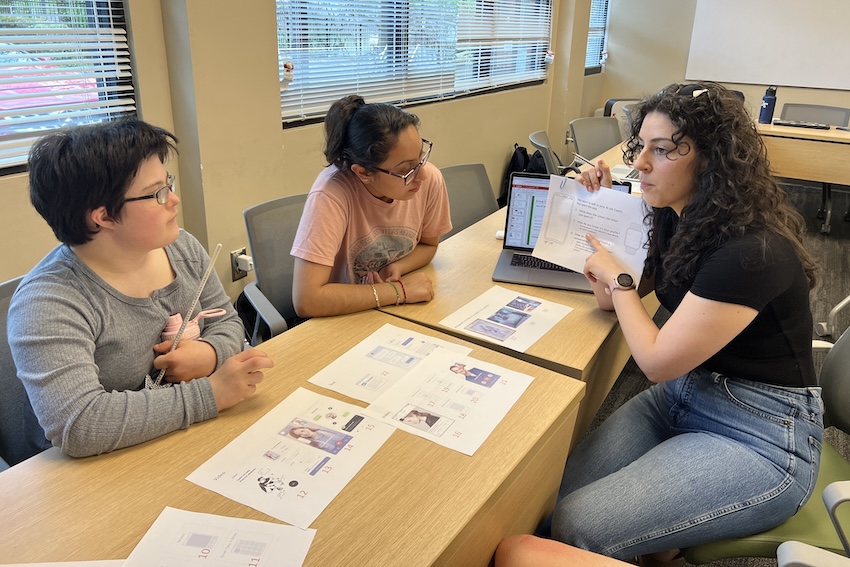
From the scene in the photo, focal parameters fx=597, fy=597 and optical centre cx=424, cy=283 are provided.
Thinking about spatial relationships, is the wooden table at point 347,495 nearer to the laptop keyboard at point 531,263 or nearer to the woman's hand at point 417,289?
the woman's hand at point 417,289

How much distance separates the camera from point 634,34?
6363mm

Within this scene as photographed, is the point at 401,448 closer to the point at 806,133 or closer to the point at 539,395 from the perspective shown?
the point at 539,395

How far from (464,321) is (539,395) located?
1.21 feet

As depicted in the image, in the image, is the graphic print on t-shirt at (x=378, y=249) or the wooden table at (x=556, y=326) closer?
the wooden table at (x=556, y=326)

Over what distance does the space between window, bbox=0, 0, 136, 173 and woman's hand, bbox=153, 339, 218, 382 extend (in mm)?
1158

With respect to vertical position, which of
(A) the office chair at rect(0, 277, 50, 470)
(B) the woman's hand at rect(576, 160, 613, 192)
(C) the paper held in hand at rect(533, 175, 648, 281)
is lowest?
(A) the office chair at rect(0, 277, 50, 470)

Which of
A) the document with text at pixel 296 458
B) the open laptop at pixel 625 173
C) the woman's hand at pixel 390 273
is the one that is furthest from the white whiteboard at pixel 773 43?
the document with text at pixel 296 458

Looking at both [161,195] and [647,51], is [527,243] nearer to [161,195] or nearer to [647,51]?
[161,195]

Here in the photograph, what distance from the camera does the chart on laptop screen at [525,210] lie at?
1.93m

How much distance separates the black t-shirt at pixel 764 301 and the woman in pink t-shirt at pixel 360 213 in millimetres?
739

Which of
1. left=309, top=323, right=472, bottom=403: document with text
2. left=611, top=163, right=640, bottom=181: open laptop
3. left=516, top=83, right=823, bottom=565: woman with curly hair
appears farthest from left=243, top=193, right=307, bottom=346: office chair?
left=611, top=163, right=640, bottom=181: open laptop

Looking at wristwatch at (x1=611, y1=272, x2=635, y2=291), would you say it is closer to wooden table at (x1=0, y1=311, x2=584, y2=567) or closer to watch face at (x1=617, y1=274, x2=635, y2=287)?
watch face at (x1=617, y1=274, x2=635, y2=287)

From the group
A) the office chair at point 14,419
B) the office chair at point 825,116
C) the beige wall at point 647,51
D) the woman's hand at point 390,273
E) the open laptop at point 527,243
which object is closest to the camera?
the office chair at point 14,419

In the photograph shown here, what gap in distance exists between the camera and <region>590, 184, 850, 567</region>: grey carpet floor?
235cm
